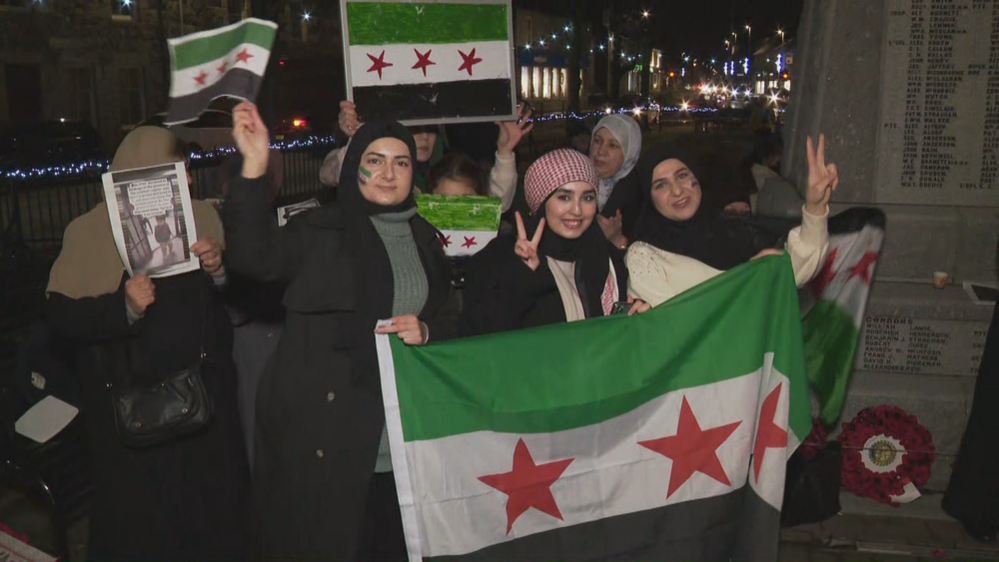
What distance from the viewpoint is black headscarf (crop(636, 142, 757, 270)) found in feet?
13.5

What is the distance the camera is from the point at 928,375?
5.80 m

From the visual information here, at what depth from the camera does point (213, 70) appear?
11.7ft

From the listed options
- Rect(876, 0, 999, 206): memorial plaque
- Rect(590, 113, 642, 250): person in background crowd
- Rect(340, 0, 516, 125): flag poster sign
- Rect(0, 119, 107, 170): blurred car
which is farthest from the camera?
Rect(0, 119, 107, 170): blurred car

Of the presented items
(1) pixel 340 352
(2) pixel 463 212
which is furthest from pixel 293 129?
(1) pixel 340 352

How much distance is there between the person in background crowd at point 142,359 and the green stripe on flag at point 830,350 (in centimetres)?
274

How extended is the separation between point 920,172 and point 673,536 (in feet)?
11.3

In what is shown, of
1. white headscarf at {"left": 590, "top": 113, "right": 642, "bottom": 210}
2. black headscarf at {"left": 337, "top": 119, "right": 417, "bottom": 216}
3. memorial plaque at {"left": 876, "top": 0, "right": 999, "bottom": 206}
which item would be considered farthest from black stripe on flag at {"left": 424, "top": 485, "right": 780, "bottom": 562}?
memorial plaque at {"left": 876, "top": 0, "right": 999, "bottom": 206}

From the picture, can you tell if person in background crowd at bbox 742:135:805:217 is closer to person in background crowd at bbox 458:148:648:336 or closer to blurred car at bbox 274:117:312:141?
person in background crowd at bbox 458:148:648:336

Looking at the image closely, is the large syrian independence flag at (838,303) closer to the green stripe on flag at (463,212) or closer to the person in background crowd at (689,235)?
the person in background crowd at (689,235)

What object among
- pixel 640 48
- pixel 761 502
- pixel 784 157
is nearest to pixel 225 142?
pixel 784 157

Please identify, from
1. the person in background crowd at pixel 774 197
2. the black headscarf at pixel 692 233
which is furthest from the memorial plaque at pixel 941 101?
the black headscarf at pixel 692 233

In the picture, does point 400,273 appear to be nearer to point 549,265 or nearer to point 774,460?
point 549,265

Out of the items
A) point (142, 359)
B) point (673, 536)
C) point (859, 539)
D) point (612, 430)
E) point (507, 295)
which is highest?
point (507, 295)

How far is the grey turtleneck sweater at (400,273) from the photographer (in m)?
3.53
